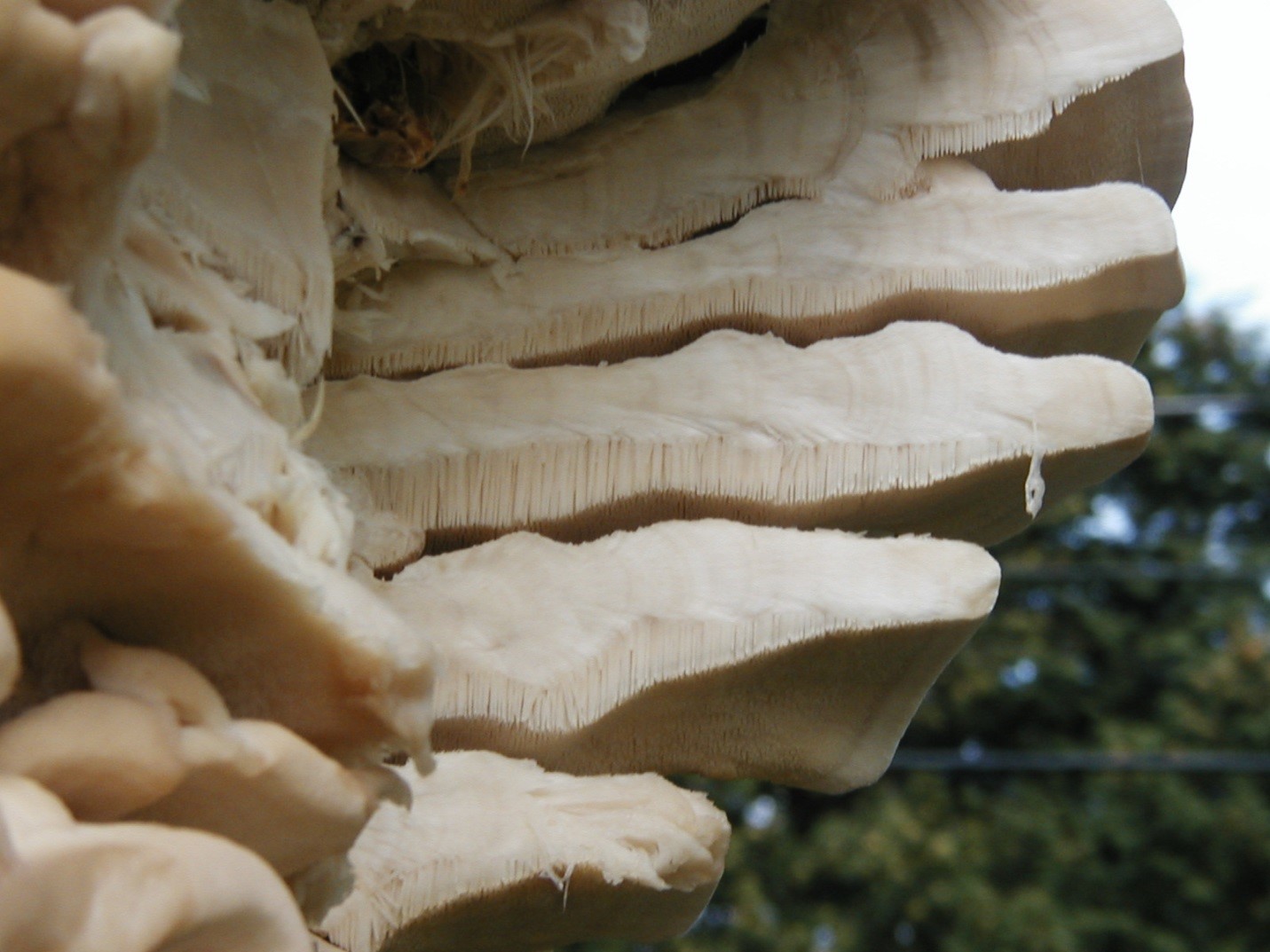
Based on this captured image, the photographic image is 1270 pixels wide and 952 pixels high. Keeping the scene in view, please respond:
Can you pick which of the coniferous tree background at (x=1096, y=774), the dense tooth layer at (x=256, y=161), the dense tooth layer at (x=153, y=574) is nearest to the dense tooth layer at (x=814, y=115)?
the dense tooth layer at (x=256, y=161)

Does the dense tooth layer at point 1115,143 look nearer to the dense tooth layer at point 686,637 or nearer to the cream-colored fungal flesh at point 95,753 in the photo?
the dense tooth layer at point 686,637

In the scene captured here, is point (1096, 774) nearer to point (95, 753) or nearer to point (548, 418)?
point (548, 418)

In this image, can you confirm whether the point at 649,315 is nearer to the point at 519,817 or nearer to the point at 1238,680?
the point at 519,817

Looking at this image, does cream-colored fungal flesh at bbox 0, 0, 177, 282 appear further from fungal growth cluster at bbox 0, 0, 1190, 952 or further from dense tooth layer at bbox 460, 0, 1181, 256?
dense tooth layer at bbox 460, 0, 1181, 256

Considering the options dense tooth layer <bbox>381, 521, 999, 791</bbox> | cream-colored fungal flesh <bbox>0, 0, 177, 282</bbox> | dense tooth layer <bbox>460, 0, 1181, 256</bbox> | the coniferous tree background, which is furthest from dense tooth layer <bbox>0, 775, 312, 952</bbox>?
the coniferous tree background

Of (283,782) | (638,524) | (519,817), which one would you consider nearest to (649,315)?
(638,524)
